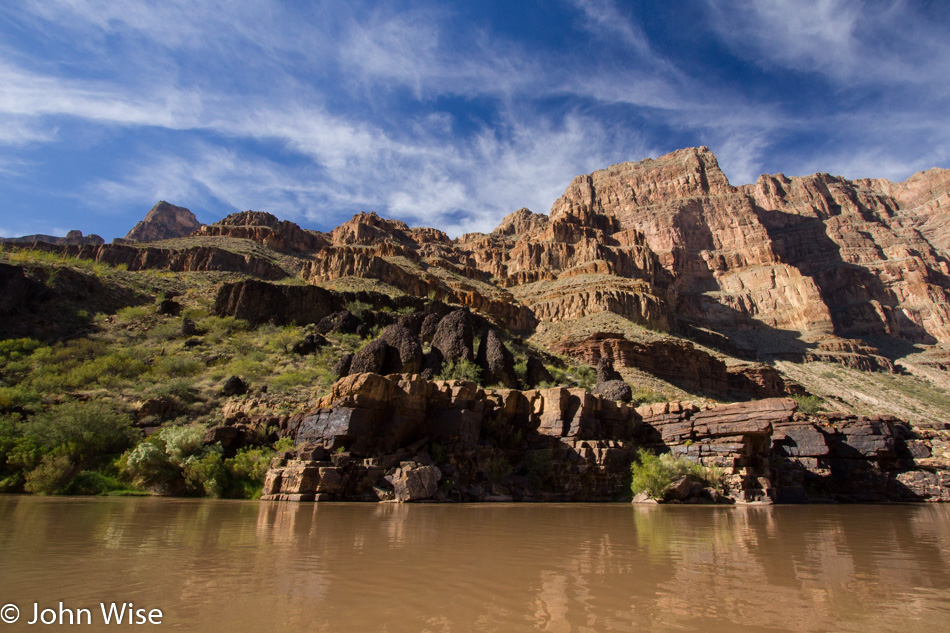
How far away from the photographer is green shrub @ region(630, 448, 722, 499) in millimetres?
19203

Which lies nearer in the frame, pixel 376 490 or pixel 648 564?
pixel 648 564

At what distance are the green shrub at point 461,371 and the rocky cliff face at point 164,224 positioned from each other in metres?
154

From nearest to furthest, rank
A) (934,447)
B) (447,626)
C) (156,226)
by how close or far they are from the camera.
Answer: (447,626) < (934,447) < (156,226)

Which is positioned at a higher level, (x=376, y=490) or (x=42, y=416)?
(x=42, y=416)

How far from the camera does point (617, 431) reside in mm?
24328

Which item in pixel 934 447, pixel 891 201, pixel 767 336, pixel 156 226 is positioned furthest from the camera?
pixel 891 201

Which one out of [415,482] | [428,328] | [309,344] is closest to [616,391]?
[428,328]

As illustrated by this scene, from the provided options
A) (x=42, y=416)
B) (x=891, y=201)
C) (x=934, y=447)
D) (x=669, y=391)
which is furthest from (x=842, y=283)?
(x=42, y=416)

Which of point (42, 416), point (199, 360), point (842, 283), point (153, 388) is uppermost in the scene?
point (842, 283)

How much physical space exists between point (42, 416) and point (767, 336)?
125567 millimetres

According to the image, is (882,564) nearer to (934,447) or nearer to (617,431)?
(617,431)

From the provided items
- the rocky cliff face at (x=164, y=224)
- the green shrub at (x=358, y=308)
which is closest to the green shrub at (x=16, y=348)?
the green shrub at (x=358, y=308)

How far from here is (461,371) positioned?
30281 mm

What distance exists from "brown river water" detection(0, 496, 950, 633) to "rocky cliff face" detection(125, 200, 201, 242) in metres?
172
